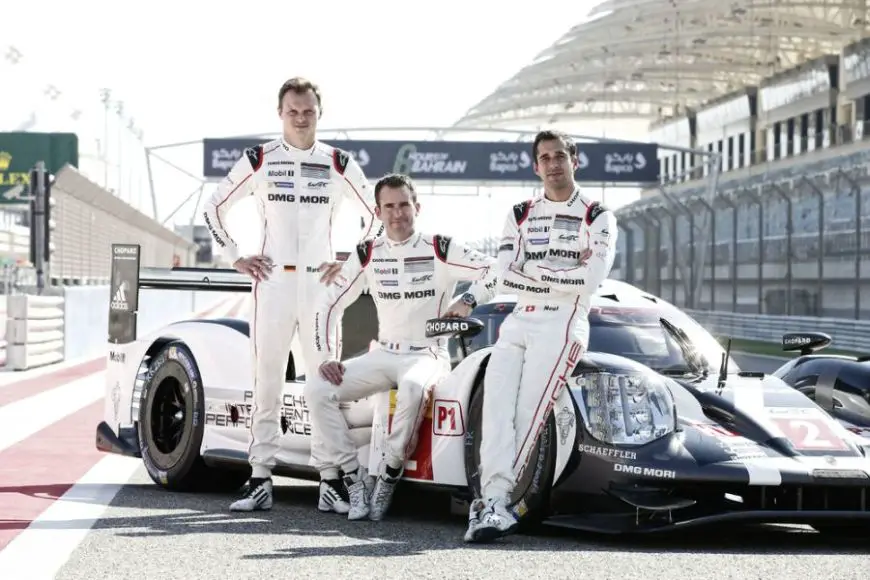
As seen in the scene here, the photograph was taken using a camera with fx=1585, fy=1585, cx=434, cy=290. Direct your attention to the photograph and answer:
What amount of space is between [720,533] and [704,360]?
31.9 inches

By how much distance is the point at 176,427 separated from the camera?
7.72 m

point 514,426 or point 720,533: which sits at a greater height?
point 514,426

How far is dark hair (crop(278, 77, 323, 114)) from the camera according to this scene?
694 cm

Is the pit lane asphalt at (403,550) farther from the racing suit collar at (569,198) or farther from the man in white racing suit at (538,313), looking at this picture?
the racing suit collar at (569,198)

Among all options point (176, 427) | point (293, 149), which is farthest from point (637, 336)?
point (176, 427)

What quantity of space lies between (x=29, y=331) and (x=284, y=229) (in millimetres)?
13101

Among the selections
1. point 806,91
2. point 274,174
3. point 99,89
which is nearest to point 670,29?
point 806,91

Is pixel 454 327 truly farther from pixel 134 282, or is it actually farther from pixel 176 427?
pixel 134 282

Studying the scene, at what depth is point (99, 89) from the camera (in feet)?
159

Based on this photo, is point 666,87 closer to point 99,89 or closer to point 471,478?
point 99,89

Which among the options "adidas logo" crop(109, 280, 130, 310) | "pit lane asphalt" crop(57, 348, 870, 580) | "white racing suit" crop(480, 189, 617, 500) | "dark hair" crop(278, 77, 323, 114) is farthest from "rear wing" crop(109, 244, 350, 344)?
"white racing suit" crop(480, 189, 617, 500)

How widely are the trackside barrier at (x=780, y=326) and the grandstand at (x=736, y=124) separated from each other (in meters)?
0.18

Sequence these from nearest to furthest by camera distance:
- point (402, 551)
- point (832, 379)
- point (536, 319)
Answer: point (402, 551) < point (536, 319) < point (832, 379)

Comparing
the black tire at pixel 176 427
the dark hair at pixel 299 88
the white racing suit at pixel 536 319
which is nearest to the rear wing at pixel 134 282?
the black tire at pixel 176 427
